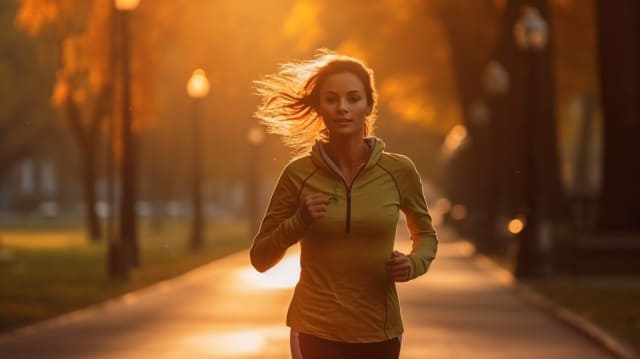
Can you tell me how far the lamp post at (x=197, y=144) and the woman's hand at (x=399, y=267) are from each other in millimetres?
Answer: 42807

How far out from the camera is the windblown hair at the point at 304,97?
308 inches

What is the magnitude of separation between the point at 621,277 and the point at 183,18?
12.0 meters

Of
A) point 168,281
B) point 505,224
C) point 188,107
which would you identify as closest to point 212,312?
point 168,281

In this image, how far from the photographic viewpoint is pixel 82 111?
7444 cm

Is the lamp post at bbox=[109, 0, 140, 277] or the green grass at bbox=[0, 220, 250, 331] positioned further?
the lamp post at bbox=[109, 0, 140, 277]

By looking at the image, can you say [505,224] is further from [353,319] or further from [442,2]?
[353,319]

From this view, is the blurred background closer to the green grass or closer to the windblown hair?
the green grass

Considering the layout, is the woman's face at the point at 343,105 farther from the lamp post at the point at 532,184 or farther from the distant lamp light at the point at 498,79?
the distant lamp light at the point at 498,79

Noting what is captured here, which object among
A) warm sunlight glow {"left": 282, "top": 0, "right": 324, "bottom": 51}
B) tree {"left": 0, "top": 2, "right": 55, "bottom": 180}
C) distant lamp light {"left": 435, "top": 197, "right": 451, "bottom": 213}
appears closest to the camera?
warm sunlight glow {"left": 282, "top": 0, "right": 324, "bottom": 51}

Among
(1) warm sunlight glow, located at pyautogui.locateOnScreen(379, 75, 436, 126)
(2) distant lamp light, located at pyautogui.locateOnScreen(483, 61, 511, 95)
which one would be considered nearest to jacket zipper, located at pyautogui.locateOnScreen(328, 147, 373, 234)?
(2) distant lamp light, located at pyautogui.locateOnScreen(483, 61, 511, 95)

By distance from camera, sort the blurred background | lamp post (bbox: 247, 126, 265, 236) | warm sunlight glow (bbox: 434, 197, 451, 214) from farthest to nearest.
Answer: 1. warm sunlight glow (bbox: 434, 197, 451, 214)
2. lamp post (bbox: 247, 126, 265, 236)
3. the blurred background

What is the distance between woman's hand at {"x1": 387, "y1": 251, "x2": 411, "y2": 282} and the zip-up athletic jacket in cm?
5

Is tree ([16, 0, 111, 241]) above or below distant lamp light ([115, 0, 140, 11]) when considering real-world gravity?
below

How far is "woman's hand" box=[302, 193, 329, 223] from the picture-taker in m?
7.38
